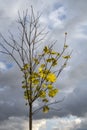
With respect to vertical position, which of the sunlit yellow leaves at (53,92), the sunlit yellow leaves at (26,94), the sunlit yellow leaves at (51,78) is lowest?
the sunlit yellow leaves at (53,92)

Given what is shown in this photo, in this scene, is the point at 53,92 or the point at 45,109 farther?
the point at 45,109

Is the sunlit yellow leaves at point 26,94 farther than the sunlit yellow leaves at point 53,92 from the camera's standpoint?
Yes

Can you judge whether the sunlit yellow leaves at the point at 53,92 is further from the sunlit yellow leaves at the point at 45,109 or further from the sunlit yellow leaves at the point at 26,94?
the sunlit yellow leaves at the point at 26,94

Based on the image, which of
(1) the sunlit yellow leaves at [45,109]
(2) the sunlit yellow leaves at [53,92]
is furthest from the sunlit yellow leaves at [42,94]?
(1) the sunlit yellow leaves at [45,109]

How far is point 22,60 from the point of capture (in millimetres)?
12312

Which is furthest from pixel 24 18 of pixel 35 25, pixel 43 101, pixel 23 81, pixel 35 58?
pixel 43 101

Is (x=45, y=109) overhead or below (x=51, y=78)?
below

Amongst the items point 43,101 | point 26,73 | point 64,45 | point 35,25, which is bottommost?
point 43,101

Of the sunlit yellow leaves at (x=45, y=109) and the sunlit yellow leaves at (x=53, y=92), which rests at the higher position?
the sunlit yellow leaves at (x=53, y=92)

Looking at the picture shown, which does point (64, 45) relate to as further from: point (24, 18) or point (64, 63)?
point (24, 18)

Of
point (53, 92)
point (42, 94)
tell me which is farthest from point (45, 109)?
point (53, 92)

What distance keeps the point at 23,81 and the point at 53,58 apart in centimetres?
144

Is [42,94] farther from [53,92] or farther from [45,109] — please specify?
[45,109]

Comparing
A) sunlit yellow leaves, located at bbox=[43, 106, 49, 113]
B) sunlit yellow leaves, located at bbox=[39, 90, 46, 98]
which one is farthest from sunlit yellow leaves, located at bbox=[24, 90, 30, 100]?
sunlit yellow leaves, located at bbox=[43, 106, 49, 113]
